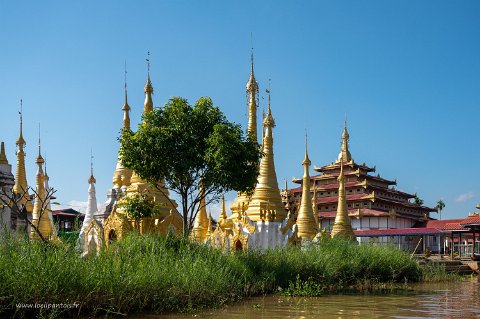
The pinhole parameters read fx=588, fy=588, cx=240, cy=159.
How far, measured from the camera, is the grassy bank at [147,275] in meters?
9.55

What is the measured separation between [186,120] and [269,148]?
1076 cm

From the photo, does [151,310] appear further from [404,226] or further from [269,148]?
[404,226]

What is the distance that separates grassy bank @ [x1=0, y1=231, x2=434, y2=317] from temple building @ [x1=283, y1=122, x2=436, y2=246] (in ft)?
92.7

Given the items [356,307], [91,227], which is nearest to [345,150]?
[91,227]

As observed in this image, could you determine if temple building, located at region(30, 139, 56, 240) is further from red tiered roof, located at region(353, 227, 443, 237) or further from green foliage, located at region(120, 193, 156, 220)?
red tiered roof, located at region(353, 227, 443, 237)

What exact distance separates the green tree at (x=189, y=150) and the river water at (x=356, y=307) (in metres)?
4.21

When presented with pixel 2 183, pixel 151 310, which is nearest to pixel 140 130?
pixel 2 183

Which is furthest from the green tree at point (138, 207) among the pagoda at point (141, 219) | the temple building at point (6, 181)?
the temple building at point (6, 181)

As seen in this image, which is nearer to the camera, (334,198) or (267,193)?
(267,193)

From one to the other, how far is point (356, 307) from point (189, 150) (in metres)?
6.92

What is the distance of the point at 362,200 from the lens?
49469 millimetres

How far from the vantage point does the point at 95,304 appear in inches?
411

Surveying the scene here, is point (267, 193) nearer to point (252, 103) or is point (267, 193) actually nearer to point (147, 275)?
point (252, 103)

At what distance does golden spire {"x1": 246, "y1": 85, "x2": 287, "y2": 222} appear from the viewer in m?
26.4
